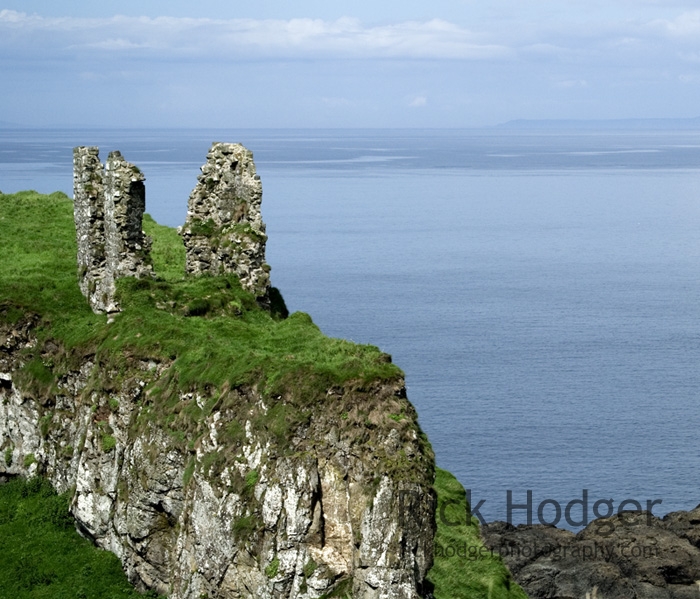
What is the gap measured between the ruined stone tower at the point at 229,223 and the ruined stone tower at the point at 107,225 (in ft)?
7.15

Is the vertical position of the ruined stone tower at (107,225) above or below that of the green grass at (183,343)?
above

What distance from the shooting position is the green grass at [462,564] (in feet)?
118

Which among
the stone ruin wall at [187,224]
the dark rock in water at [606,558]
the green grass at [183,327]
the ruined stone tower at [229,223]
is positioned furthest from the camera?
the dark rock in water at [606,558]

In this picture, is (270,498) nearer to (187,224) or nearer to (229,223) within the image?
(229,223)

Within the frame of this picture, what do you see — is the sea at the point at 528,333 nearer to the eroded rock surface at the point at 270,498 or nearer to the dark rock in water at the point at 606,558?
the dark rock in water at the point at 606,558

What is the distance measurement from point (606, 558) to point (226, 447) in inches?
1072

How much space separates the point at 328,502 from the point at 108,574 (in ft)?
28.3

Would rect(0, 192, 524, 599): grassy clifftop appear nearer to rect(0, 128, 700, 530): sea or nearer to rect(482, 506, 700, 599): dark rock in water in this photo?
rect(482, 506, 700, 599): dark rock in water

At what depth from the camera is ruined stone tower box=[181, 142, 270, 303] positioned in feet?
124

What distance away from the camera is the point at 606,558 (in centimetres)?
5075

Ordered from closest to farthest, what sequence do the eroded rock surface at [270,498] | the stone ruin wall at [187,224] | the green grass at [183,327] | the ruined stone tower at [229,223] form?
the eroded rock surface at [270,498] → the green grass at [183,327] → the stone ruin wall at [187,224] → the ruined stone tower at [229,223]

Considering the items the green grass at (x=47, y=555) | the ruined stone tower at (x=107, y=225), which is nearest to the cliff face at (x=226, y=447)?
the green grass at (x=47, y=555)

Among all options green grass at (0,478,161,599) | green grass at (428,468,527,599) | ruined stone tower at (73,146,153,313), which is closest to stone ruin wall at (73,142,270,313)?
ruined stone tower at (73,146,153,313)

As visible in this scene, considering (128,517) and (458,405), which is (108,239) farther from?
(458,405)
